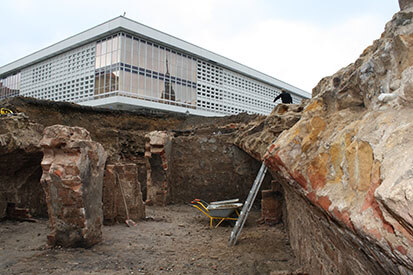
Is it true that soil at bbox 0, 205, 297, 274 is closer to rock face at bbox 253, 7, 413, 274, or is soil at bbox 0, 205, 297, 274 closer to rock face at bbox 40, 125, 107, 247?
rock face at bbox 40, 125, 107, 247

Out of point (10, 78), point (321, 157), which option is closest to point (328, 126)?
point (321, 157)

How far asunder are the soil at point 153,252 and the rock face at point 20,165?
0.53 meters

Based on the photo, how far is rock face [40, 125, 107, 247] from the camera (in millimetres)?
4125

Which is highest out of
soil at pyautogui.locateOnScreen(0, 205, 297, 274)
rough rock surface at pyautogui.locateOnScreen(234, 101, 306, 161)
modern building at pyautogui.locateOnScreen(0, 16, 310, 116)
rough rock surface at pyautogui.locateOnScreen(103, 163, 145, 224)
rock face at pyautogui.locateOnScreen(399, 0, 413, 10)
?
modern building at pyautogui.locateOnScreen(0, 16, 310, 116)

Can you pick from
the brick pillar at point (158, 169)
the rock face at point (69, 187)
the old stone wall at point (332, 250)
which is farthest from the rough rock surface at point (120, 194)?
the old stone wall at point (332, 250)

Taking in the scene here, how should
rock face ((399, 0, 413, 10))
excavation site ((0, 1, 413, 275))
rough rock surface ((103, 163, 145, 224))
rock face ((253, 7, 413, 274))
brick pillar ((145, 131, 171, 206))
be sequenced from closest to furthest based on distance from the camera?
rock face ((253, 7, 413, 274)) < excavation site ((0, 1, 413, 275)) < rock face ((399, 0, 413, 10)) < rough rock surface ((103, 163, 145, 224)) < brick pillar ((145, 131, 171, 206))

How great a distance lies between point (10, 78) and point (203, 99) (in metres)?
17.9

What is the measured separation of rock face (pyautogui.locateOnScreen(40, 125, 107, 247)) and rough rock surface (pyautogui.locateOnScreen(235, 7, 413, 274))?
3058mm

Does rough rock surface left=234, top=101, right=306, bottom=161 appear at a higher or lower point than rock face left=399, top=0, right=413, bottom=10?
lower

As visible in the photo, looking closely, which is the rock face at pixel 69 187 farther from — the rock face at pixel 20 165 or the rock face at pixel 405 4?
the rock face at pixel 405 4

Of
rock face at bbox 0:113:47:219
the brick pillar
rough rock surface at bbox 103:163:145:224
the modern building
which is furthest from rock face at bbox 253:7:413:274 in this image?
the modern building

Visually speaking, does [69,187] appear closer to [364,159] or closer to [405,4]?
[364,159]

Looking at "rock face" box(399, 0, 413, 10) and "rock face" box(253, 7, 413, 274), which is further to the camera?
"rock face" box(399, 0, 413, 10)

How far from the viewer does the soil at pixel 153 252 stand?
3590 mm
